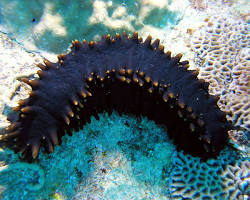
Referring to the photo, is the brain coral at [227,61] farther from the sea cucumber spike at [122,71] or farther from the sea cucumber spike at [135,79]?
the sea cucumber spike at [122,71]

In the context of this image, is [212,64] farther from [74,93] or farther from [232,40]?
[74,93]

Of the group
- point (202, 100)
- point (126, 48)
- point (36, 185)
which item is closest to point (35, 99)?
point (36, 185)

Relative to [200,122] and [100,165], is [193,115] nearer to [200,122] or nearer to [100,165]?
[200,122]

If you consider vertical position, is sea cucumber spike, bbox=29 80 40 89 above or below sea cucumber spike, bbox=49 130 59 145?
above

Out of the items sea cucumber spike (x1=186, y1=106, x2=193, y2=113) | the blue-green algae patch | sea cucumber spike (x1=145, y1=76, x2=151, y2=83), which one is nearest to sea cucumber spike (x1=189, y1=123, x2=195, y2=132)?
sea cucumber spike (x1=186, y1=106, x2=193, y2=113)

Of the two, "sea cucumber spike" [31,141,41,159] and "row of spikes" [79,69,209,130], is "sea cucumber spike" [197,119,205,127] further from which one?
"sea cucumber spike" [31,141,41,159]

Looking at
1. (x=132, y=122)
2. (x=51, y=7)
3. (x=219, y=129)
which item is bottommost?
(x=219, y=129)
